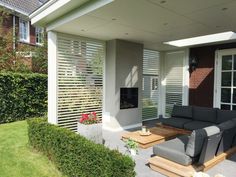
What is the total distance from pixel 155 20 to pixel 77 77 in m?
3.03

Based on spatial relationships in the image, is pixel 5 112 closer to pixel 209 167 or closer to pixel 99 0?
pixel 99 0

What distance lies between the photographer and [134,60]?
7164mm

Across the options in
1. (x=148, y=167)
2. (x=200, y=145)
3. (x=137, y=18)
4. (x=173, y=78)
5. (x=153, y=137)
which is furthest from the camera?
(x=173, y=78)

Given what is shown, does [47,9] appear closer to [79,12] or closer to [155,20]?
[79,12]

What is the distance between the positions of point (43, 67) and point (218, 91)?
28.9ft

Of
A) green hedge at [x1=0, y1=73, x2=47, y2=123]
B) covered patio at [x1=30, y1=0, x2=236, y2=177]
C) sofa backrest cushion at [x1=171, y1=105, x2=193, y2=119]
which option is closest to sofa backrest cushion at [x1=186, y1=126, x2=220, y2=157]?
covered patio at [x1=30, y1=0, x2=236, y2=177]

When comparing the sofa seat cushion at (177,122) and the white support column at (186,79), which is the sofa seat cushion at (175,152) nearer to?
the sofa seat cushion at (177,122)

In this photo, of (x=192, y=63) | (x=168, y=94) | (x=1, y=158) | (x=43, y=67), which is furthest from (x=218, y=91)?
(x=43, y=67)

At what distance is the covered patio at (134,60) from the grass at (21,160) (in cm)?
116

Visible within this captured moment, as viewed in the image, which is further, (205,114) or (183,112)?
(183,112)

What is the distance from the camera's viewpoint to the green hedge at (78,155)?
2.62 meters

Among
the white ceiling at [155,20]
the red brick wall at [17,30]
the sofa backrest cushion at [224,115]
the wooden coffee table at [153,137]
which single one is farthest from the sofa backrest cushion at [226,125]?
the red brick wall at [17,30]


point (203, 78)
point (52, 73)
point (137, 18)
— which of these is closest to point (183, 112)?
point (203, 78)

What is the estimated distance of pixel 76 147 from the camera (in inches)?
127
